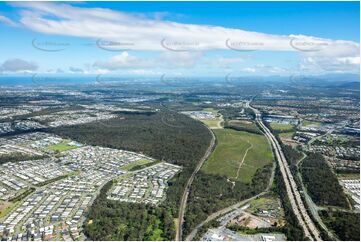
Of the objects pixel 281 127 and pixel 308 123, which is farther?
pixel 308 123

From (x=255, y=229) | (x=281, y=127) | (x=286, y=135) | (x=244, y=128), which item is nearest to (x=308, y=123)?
(x=281, y=127)

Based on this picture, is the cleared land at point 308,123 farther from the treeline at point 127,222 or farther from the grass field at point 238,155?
the treeline at point 127,222

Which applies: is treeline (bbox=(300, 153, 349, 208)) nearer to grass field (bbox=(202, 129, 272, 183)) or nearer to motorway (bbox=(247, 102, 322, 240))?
motorway (bbox=(247, 102, 322, 240))

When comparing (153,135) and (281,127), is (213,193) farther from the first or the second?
(281,127)

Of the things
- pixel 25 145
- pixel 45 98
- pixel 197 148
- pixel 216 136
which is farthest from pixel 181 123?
pixel 45 98

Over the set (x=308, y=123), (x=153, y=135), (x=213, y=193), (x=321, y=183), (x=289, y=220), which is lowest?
(x=289, y=220)

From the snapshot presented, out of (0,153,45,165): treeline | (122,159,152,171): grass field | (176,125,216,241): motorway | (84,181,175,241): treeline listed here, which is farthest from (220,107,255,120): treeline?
(84,181,175,241): treeline
